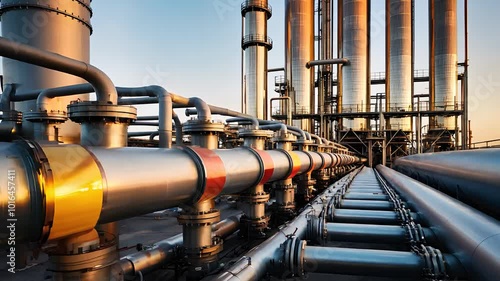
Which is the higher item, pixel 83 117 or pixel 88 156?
pixel 83 117

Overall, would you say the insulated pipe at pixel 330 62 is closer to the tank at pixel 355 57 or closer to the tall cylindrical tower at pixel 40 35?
the tank at pixel 355 57

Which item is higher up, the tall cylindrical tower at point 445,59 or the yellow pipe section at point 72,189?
the tall cylindrical tower at point 445,59

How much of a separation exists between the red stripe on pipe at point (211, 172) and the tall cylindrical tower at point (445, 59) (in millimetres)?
22821

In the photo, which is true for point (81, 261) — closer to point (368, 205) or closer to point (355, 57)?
point (368, 205)

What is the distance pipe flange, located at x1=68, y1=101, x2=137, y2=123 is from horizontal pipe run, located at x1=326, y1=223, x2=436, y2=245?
2218 mm

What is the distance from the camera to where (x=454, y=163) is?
442cm

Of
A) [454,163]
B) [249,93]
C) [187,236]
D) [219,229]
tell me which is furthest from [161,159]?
[249,93]

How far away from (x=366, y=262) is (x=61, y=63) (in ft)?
7.90

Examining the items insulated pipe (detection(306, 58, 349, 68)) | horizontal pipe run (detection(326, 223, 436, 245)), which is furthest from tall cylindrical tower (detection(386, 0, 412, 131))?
horizontal pipe run (detection(326, 223, 436, 245))

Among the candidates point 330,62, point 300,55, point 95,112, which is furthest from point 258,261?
point 300,55

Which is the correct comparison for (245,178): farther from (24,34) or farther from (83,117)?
(24,34)

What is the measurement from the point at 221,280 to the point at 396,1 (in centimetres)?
2475

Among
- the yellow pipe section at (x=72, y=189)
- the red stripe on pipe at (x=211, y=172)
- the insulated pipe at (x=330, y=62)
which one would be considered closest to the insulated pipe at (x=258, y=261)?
the red stripe on pipe at (x=211, y=172)

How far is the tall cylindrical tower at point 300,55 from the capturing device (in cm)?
2241
